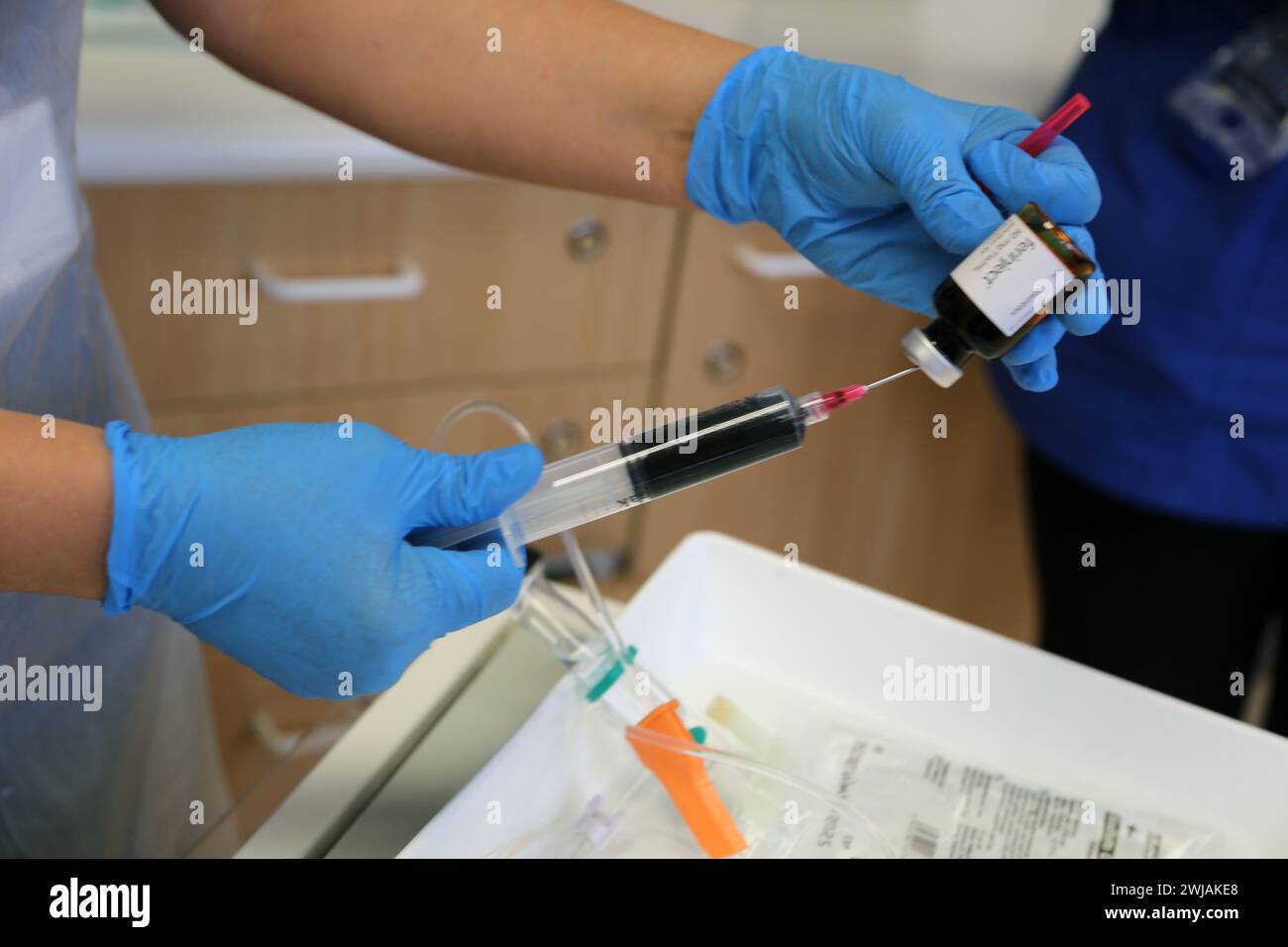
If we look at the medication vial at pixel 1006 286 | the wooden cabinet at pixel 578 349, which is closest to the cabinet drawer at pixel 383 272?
the wooden cabinet at pixel 578 349

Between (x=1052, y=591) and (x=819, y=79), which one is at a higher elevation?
(x=819, y=79)

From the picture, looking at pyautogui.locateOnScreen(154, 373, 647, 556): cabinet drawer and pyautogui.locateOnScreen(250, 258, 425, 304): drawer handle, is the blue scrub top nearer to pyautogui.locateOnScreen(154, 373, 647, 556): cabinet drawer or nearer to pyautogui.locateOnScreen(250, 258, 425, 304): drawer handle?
pyautogui.locateOnScreen(154, 373, 647, 556): cabinet drawer

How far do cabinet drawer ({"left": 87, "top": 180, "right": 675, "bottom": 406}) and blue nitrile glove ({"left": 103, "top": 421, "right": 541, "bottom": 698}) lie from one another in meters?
0.63

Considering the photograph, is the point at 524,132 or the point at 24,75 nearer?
the point at 24,75

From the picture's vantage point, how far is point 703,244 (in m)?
1.33

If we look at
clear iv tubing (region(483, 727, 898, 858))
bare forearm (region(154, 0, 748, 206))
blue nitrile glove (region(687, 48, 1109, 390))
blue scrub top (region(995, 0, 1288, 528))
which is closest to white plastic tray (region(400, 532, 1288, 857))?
clear iv tubing (region(483, 727, 898, 858))

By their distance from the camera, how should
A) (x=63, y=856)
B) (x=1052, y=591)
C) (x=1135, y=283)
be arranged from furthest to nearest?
1. (x=1052, y=591)
2. (x=1135, y=283)
3. (x=63, y=856)

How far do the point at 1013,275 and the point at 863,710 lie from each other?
294mm

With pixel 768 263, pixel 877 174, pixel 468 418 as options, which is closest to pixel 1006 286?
pixel 877 174

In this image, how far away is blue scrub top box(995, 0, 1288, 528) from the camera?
3.34ft

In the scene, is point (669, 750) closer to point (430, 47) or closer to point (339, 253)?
point (430, 47)

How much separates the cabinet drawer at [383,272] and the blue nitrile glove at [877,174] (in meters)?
0.50

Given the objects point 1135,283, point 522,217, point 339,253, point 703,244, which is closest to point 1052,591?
point 1135,283

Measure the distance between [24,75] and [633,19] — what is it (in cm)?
36
